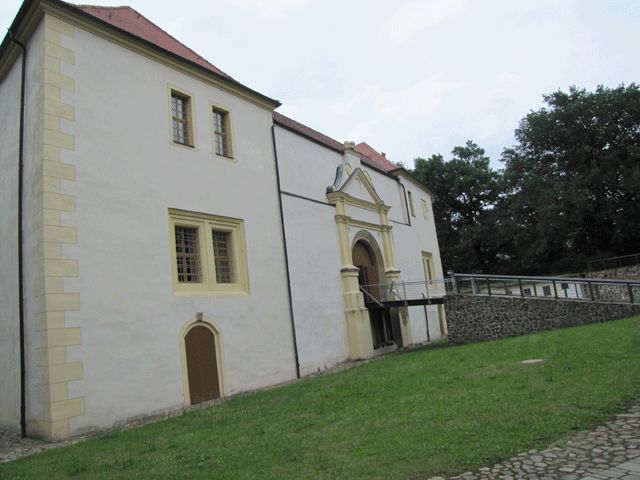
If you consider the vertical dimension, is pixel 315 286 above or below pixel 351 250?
below

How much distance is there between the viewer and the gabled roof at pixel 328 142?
19.0 metres

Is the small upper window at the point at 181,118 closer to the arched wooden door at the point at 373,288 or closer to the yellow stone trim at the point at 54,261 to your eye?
the yellow stone trim at the point at 54,261

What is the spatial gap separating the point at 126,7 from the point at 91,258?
31.1 ft

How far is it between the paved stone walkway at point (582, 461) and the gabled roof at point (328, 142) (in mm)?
14519

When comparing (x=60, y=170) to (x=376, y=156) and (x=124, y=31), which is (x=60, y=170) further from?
(x=376, y=156)

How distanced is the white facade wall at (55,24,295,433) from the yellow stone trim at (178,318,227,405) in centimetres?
9

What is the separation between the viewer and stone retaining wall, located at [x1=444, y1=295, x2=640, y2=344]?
631 inches

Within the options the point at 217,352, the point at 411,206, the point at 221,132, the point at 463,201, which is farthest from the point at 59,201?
the point at 463,201

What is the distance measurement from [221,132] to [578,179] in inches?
1361

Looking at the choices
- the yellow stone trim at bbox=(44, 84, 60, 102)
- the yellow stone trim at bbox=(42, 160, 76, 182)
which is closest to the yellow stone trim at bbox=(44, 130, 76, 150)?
the yellow stone trim at bbox=(42, 160, 76, 182)

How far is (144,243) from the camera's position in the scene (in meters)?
11.9

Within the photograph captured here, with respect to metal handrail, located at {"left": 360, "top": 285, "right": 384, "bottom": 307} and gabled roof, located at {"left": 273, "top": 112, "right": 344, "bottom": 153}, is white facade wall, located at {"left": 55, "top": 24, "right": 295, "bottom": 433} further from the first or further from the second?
metal handrail, located at {"left": 360, "top": 285, "right": 384, "bottom": 307}

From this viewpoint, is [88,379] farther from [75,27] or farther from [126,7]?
[126,7]

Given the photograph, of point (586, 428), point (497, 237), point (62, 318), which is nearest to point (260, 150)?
point (62, 318)
